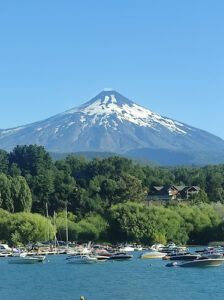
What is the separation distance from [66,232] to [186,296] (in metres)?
49.3

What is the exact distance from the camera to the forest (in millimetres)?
92312

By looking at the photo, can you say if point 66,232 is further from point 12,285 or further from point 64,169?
point 64,169

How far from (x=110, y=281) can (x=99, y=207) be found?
58.8 m

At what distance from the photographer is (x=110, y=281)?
5541 cm

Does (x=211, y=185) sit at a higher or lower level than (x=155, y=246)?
higher

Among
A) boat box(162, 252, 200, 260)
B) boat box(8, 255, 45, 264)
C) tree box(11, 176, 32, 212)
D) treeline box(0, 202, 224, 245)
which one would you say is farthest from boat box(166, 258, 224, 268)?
tree box(11, 176, 32, 212)

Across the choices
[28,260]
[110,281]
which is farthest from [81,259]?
[110,281]

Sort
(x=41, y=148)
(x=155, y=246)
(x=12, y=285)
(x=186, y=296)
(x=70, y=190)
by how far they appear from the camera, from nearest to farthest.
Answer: (x=186, y=296)
(x=12, y=285)
(x=155, y=246)
(x=70, y=190)
(x=41, y=148)

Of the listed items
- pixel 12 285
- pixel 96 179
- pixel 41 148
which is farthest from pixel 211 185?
pixel 12 285

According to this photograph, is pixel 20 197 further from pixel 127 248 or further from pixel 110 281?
pixel 110 281

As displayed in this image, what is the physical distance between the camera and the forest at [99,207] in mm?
92312

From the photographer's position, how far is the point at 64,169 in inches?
5758

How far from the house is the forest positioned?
185 centimetres

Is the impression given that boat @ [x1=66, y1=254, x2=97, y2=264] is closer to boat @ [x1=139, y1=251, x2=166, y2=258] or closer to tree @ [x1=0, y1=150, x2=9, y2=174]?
boat @ [x1=139, y1=251, x2=166, y2=258]
